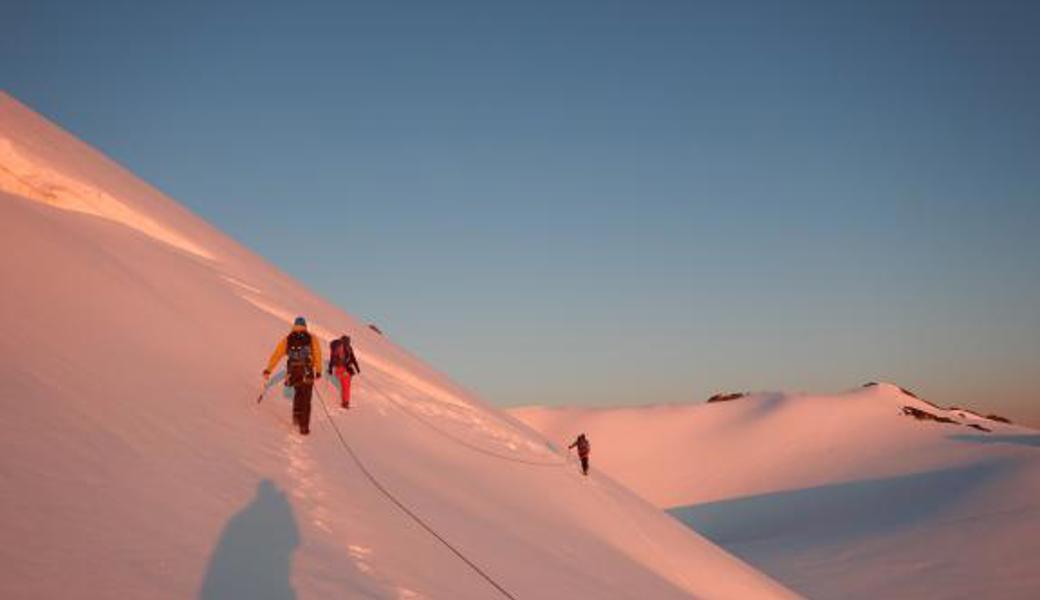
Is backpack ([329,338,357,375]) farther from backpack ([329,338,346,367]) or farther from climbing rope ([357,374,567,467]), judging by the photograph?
climbing rope ([357,374,567,467])

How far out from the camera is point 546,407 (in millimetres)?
90875

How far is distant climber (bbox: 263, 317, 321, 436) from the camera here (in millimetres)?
8977

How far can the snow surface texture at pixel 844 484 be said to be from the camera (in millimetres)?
29594

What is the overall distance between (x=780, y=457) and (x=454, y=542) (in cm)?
6429

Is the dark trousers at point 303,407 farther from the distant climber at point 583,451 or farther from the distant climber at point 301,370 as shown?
the distant climber at point 583,451

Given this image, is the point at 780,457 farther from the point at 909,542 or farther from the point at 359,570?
the point at 359,570

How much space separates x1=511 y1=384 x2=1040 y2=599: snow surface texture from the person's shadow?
93.4 ft

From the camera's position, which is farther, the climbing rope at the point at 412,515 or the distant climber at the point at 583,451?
the distant climber at the point at 583,451

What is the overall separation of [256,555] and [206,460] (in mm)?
1751

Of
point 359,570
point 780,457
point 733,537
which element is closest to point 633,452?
point 780,457

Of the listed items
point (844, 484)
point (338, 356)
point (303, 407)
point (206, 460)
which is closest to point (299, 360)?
point (303, 407)

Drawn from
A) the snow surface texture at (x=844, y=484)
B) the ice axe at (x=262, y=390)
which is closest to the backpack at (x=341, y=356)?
the ice axe at (x=262, y=390)

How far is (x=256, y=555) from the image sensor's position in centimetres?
505

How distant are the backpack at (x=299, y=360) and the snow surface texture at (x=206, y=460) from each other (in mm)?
668
